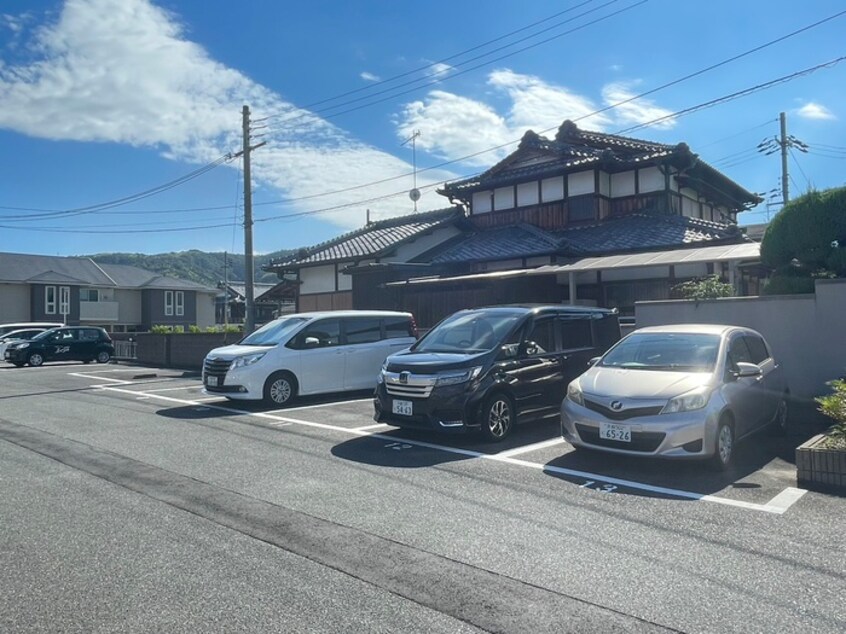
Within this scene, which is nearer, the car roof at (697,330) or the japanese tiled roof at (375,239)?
the car roof at (697,330)

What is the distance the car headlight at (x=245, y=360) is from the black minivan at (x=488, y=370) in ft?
11.2

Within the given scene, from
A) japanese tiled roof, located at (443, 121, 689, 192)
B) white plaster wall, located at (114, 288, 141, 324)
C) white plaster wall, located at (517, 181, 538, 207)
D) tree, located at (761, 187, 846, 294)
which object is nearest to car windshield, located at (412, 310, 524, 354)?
tree, located at (761, 187, 846, 294)

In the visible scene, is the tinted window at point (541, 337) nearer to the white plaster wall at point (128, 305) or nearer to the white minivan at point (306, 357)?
the white minivan at point (306, 357)

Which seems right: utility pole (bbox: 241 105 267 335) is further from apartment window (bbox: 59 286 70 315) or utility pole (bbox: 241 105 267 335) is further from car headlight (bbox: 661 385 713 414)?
apartment window (bbox: 59 286 70 315)

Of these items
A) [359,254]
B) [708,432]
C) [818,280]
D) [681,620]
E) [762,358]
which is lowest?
[681,620]

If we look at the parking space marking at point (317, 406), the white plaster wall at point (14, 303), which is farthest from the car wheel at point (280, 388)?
the white plaster wall at point (14, 303)

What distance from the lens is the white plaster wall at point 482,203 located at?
22.8 meters

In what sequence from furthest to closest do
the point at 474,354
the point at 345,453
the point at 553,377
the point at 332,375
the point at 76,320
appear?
the point at 76,320
the point at 332,375
the point at 553,377
the point at 474,354
the point at 345,453

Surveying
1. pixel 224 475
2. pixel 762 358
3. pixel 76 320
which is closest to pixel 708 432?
pixel 762 358

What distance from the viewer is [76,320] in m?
43.4

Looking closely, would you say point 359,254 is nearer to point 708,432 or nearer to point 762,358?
point 762,358

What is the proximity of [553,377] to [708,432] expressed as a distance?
2.84 m

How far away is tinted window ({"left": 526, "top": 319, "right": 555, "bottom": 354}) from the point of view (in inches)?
340

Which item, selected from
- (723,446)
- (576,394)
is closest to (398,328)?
(576,394)
